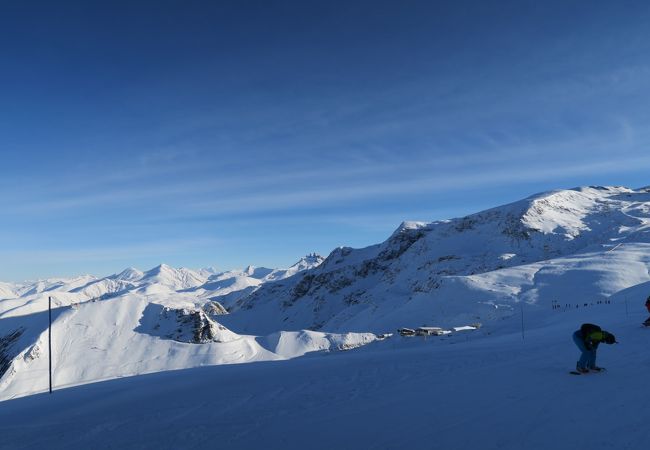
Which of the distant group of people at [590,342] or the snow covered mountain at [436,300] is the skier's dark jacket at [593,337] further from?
the snow covered mountain at [436,300]

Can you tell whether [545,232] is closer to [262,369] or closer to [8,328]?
[262,369]

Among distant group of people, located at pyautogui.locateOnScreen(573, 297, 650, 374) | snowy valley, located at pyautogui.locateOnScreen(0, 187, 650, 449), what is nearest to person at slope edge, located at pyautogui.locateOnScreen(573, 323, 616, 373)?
distant group of people, located at pyautogui.locateOnScreen(573, 297, 650, 374)

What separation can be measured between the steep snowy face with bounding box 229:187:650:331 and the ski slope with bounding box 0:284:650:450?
40.7 m

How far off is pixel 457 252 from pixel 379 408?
9841 centimetres

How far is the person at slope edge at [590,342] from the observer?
10219mm

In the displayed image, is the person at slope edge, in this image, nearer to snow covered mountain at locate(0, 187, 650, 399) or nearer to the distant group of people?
the distant group of people

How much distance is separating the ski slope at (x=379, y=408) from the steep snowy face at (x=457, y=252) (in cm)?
4075

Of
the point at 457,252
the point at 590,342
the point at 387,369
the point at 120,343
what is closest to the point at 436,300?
the point at 457,252

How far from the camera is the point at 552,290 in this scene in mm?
48906

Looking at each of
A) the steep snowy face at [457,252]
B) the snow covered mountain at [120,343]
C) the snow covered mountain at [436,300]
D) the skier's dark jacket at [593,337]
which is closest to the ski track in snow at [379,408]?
the skier's dark jacket at [593,337]

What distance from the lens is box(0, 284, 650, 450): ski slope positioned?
7035mm

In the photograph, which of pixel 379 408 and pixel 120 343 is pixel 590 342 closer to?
pixel 379 408

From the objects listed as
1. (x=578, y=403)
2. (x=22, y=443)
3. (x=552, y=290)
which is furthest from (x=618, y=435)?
(x=552, y=290)

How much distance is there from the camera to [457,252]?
102 m
